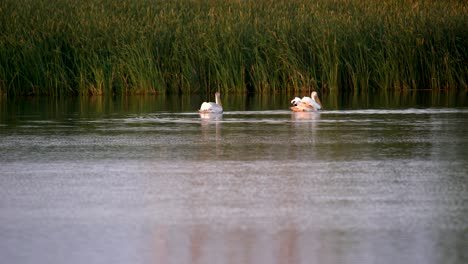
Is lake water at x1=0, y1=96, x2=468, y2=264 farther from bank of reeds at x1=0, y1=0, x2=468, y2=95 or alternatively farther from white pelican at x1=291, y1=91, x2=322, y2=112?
bank of reeds at x1=0, y1=0, x2=468, y2=95

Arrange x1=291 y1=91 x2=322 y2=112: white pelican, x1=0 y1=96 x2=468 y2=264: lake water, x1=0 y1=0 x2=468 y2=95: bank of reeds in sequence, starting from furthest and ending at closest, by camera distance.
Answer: x1=0 y1=0 x2=468 y2=95: bank of reeds < x1=291 y1=91 x2=322 y2=112: white pelican < x1=0 y1=96 x2=468 y2=264: lake water

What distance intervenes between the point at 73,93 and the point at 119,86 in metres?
1.07

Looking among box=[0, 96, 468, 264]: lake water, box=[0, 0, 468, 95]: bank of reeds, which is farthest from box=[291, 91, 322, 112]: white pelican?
box=[0, 0, 468, 95]: bank of reeds

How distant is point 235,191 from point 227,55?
15.7 metres

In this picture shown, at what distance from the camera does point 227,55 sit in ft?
83.1

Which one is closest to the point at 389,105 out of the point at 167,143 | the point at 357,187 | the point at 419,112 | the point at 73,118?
the point at 419,112

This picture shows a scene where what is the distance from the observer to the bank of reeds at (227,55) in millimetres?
24969

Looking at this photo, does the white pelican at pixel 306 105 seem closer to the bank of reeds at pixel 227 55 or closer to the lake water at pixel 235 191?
the lake water at pixel 235 191

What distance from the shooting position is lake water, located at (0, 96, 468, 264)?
746 centimetres

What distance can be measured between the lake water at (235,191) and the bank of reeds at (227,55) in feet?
24.5

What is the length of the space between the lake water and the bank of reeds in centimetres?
747

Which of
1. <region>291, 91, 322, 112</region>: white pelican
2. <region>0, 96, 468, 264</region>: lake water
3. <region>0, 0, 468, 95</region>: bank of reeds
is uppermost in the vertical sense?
<region>0, 0, 468, 95</region>: bank of reeds

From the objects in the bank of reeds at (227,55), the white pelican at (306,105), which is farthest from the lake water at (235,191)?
the bank of reeds at (227,55)

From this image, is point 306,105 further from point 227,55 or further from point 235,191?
point 235,191
